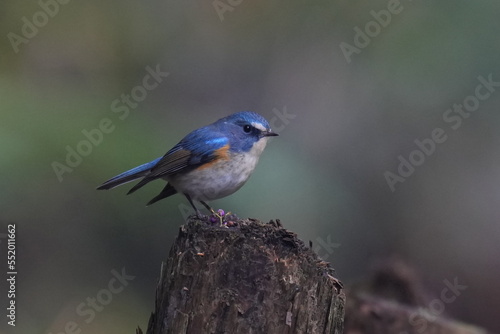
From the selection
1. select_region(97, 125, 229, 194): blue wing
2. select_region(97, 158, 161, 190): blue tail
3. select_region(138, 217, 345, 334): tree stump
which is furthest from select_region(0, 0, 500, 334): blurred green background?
select_region(138, 217, 345, 334): tree stump

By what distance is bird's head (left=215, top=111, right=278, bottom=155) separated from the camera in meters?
5.04

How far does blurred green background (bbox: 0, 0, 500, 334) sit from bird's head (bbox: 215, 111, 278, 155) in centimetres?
175

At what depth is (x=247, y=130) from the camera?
5098 millimetres

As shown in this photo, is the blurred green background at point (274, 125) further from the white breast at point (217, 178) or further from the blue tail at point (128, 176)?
the white breast at point (217, 178)

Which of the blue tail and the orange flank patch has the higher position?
the orange flank patch

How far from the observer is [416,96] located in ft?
29.4

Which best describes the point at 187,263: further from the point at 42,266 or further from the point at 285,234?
the point at 42,266

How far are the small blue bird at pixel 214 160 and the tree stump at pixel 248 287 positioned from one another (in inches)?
56.0

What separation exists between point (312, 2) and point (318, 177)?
2.37m

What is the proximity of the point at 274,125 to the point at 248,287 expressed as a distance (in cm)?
509

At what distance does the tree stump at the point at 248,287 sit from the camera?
3.29 metres

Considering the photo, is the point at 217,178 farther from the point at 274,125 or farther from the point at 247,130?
the point at 274,125

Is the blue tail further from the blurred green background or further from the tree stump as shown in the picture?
the tree stump

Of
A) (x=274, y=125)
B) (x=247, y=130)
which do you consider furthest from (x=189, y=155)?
(x=274, y=125)
